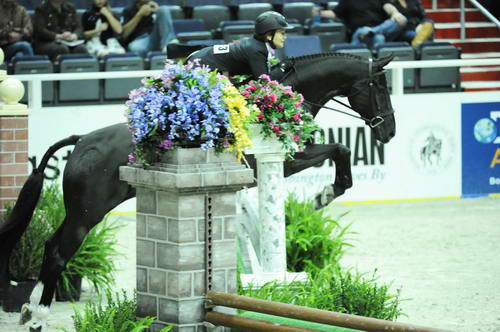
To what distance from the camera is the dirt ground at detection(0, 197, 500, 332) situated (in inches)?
319

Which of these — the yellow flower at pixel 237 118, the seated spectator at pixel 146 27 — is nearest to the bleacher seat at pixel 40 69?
the seated spectator at pixel 146 27

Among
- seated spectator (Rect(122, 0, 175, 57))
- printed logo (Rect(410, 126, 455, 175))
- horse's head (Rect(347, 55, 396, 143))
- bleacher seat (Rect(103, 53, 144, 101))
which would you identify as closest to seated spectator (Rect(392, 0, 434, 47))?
printed logo (Rect(410, 126, 455, 175))

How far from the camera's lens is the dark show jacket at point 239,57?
27.5 feet

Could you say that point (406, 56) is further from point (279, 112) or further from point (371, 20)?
point (279, 112)

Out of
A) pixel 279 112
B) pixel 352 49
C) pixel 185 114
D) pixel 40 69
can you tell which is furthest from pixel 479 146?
pixel 185 114

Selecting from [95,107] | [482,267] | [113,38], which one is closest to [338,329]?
[482,267]

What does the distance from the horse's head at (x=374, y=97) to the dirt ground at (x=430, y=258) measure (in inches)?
57.2

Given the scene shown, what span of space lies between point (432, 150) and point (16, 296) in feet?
22.9

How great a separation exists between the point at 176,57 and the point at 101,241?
200 centimetres

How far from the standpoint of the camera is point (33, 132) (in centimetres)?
1251

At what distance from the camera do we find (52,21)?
1453 cm

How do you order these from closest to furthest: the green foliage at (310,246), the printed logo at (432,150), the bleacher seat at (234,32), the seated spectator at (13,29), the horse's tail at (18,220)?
the horse's tail at (18,220), the green foliage at (310,246), the printed logo at (432,150), the seated spectator at (13,29), the bleacher seat at (234,32)

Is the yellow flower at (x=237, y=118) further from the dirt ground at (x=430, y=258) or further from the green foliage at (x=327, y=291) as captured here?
the dirt ground at (x=430, y=258)

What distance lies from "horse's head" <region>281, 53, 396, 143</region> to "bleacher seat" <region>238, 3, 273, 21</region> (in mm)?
7037
